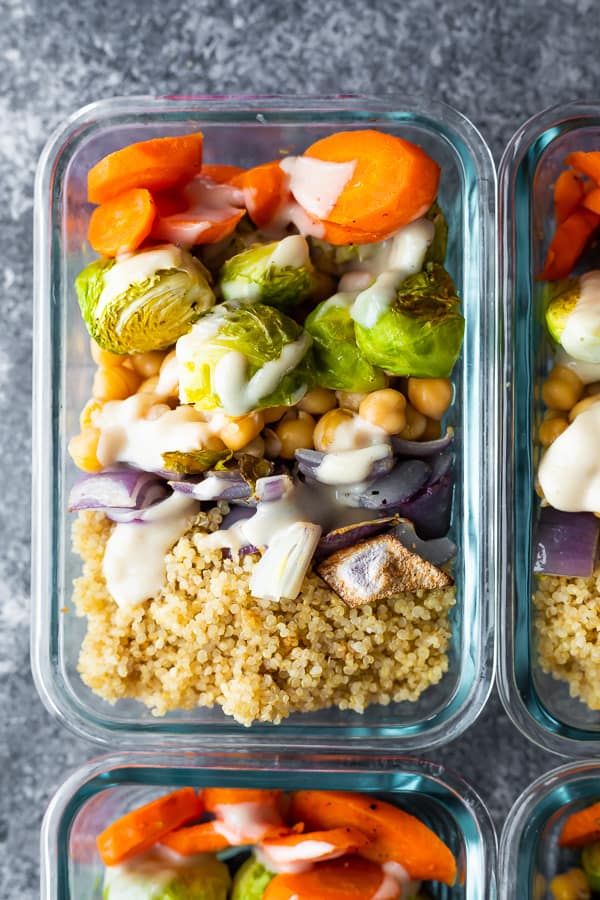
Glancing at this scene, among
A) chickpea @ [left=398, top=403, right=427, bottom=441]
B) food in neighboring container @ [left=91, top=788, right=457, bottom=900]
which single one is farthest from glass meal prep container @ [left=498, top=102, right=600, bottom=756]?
food in neighboring container @ [left=91, top=788, right=457, bottom=900]

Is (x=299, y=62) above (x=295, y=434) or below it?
above

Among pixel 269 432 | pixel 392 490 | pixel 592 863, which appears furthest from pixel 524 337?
pixel 592 863

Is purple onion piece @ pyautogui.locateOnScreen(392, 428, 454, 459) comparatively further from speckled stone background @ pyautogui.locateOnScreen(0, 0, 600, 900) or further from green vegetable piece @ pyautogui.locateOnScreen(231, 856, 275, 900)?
green vegetable piece @ pyautogui.locateOnScreen(231, 856, 275, 900)

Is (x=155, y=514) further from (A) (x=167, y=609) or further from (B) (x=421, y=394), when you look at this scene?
(B) (x=421, y=394)

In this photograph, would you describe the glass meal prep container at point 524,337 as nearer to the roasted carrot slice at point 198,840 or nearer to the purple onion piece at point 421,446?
the purple onion piece at point 421,446

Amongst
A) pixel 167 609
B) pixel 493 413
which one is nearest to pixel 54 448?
pixel 167 609

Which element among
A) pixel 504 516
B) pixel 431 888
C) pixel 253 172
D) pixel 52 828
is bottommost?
pixel 431 888

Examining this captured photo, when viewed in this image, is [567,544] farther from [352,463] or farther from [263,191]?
[263,191]
